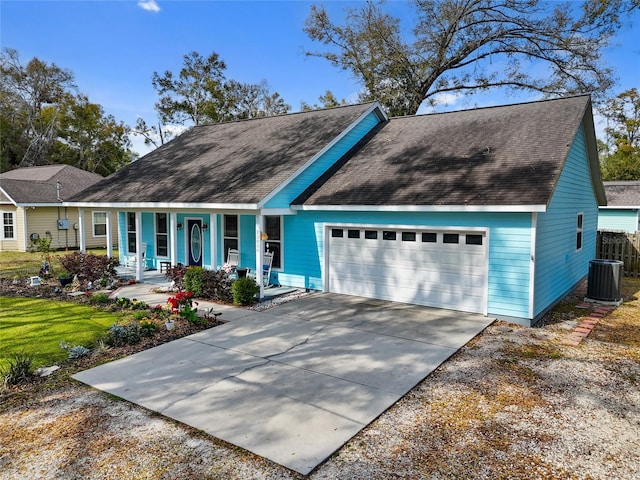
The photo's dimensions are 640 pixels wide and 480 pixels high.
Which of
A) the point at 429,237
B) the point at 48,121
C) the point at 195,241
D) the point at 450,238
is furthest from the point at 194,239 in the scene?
the point at 48,121

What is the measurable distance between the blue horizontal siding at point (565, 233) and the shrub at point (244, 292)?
19.9 feet

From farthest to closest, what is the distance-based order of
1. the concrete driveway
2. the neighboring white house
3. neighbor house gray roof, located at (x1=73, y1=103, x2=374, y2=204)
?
the neighboring white house, neighbor house gray roof, located at (x1=73, y1=103, x2=374, y2=204), the concrete driveway

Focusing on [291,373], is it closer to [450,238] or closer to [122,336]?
[122,336]

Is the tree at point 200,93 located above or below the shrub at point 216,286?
above

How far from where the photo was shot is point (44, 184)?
23250 mm

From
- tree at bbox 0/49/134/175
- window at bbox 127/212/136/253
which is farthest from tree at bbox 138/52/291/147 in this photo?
window at bbox 127/212/136/253

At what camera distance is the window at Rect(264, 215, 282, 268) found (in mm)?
11898

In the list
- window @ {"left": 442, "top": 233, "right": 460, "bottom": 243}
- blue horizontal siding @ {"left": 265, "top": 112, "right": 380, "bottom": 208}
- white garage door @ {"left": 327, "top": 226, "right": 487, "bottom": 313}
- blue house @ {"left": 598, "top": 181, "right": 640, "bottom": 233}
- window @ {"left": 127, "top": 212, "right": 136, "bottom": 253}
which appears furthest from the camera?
blue house @ {"left": 598, "top": 181, "right": 640, "bottom": 233}

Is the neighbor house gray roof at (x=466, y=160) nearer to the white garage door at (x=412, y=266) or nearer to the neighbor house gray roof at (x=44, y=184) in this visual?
the white garage door at (x=412, y=266)

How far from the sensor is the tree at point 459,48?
20.4 metres

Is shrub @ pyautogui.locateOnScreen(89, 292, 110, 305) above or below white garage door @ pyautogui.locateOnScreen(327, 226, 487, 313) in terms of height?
below

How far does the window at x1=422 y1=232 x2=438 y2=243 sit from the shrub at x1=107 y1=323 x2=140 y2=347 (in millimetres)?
6207

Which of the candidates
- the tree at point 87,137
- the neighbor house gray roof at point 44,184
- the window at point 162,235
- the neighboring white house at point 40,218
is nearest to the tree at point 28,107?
the tree at point 87,137

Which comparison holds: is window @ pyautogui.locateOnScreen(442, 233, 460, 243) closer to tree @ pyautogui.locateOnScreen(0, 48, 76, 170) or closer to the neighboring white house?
the neighboring white house
